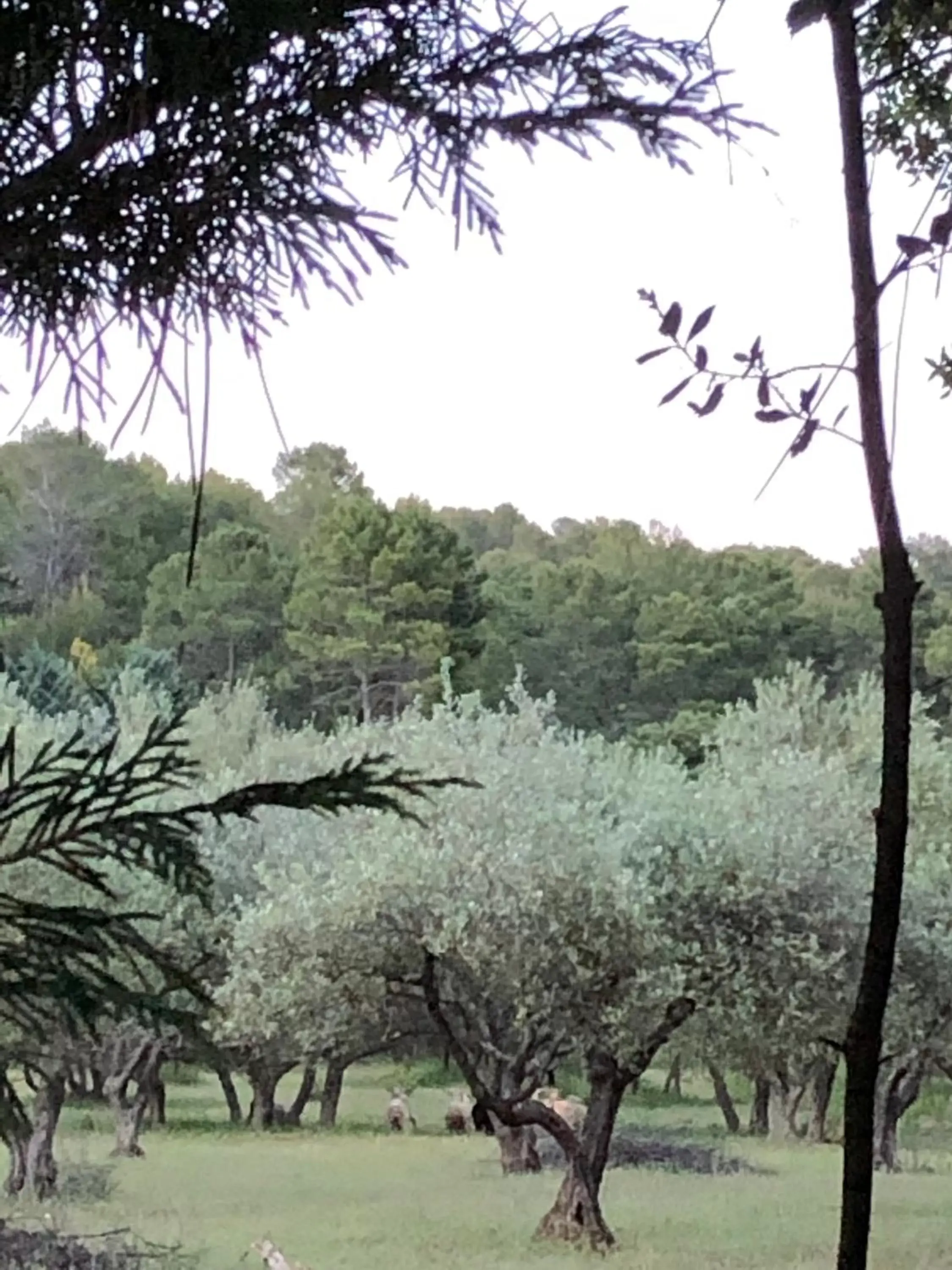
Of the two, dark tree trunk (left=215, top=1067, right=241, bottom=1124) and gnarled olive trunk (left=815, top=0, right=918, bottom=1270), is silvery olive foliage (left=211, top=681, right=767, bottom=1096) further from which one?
gnarled olive trunk (left=815, top=0, right=918, bottom=1270)

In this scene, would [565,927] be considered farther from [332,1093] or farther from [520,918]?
[332,1093]

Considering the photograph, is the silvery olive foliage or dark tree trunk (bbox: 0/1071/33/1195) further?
the silvery olive foliage

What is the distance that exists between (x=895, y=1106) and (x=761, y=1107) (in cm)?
13

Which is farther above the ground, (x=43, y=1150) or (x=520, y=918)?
(x=520, y=918)

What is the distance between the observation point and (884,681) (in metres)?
0.83

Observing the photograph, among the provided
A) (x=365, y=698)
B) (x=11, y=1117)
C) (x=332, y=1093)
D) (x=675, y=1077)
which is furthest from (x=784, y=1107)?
(x=11, y=1117)

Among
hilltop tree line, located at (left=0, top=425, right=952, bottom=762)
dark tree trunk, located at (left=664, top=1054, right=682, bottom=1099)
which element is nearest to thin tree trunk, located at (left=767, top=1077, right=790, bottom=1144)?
dark tree trunk, located at (left=664, top=1054, right=682, bottom=1099)

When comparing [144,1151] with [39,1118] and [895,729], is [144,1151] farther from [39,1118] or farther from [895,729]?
[895,729]

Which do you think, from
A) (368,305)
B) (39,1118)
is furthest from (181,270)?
(39,1118)

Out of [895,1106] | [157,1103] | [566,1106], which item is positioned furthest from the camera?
[566,1106]

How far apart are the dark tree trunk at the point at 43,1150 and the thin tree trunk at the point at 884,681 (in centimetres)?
69

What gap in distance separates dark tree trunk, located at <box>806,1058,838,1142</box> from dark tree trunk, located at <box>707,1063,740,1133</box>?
12cm

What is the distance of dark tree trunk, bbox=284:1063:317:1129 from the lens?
1.44 metres

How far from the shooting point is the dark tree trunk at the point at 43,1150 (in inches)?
48.3
